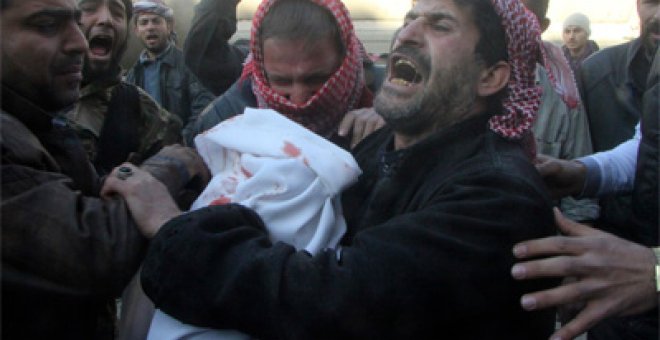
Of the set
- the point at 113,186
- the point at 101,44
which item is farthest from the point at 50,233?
the point at 101,44

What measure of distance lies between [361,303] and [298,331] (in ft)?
0.55

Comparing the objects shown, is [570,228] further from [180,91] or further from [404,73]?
[180,91]

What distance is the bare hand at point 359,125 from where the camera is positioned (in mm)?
2412

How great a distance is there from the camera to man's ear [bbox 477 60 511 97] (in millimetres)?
2053

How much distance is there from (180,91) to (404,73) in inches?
142

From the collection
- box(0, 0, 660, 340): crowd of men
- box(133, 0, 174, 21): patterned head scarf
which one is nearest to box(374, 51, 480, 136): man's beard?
box(0, 0, 660, 340): crowd of men

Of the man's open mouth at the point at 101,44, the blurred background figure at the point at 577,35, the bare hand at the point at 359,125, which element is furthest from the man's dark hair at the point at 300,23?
the blurred background figure at the point at 577,35

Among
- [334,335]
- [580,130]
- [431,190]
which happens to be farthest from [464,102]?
[580,130]

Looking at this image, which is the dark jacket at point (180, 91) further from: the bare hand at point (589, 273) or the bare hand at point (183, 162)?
the bare hand at point (589, 273)

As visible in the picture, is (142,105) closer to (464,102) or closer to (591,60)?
(464,102)

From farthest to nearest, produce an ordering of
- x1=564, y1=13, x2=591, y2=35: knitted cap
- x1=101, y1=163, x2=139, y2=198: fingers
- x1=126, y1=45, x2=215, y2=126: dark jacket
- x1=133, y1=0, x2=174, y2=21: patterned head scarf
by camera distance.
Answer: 1. x1=564, y1=13, x2=591, y2=35: knitted cap
2. x1=133, y1=0, x2=174, y2=21: patterned head scarf
3. x1=126, y1=45, x2=215, y2=126: dark jacket
4. x1=101, y1=163, x2=139, y2=198: fingers

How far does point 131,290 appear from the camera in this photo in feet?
6.36

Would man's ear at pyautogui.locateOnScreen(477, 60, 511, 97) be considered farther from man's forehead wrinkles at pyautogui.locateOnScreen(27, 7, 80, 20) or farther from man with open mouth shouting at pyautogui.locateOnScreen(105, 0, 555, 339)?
man's forehead wrinkles at pyautogui.locateOnScreen(27, 7, 80, 20)

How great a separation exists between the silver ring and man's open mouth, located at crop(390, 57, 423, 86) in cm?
84
